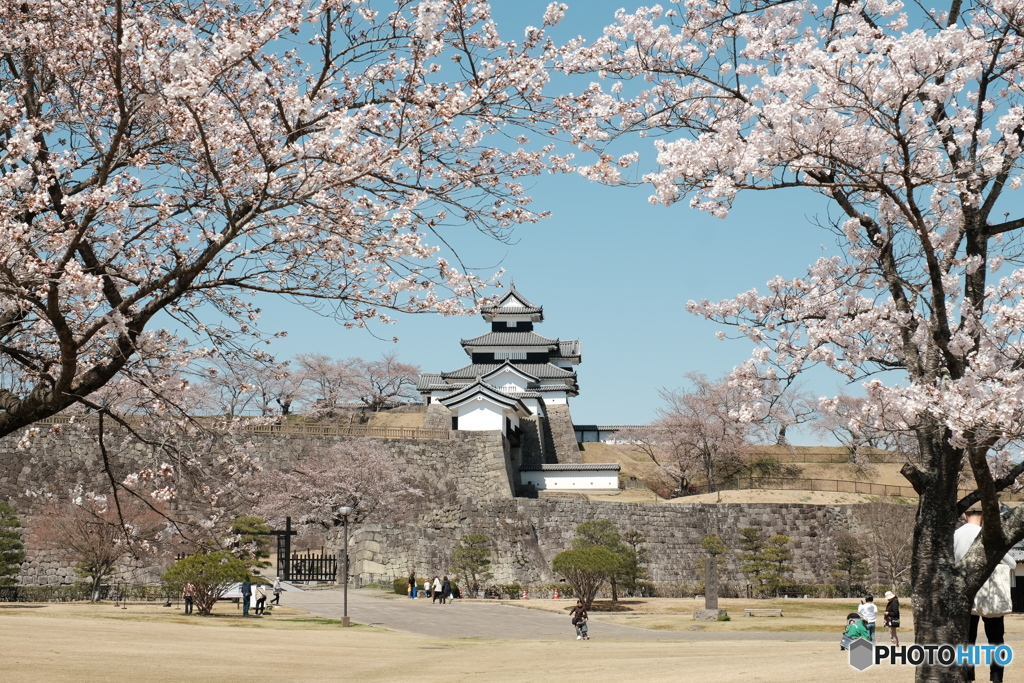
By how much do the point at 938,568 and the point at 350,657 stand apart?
942cm

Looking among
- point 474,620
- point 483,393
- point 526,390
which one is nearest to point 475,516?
point 483,393

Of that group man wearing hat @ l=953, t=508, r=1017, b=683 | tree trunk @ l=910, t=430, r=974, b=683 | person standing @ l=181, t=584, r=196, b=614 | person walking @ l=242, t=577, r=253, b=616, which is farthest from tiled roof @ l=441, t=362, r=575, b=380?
tree trunk @ l=910, t=430, r=974, b=683

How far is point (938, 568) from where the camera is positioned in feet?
20.3

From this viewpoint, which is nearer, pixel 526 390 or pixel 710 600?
pixel 710 600

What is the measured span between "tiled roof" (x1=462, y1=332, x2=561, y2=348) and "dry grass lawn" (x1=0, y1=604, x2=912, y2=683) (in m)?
36.8

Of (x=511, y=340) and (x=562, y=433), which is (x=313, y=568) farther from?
(x=511, y=340)

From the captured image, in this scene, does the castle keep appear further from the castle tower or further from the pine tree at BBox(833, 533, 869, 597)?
the pine tree at BBox(833, 533, 869, 597)

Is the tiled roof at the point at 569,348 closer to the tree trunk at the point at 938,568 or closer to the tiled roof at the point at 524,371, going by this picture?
the tiled roof at the point at 524,371

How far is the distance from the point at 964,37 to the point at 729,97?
1621 mm

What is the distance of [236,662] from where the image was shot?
1181cm

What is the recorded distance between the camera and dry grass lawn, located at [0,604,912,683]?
969 centimetres

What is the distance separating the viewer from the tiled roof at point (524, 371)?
51.4 metres

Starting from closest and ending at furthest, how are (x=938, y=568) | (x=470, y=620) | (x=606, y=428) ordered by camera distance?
(x=938, y=568) → (x=470, y=620) → (x=606, y=428)

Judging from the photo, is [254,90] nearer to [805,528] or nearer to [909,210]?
[909,210]
